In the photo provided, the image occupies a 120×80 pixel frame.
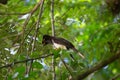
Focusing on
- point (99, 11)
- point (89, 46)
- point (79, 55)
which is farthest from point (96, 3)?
point (79, 55)

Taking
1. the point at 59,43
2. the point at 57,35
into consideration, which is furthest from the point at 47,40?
the point at 57,35

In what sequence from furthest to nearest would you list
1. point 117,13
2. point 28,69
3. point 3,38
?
1. point 117,13
2. point 3,38
3. point 28,69

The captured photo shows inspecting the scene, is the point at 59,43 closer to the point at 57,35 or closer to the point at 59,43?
the point at 59,43

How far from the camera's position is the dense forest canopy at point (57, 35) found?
203 centimetres

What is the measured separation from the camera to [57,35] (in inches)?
150

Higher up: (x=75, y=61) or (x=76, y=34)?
(x=75, y=61)

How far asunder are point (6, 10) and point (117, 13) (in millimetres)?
1287

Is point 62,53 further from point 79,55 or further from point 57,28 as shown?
point 57,28

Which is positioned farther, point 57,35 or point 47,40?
point 57,35

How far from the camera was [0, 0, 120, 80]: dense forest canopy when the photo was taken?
2025mm

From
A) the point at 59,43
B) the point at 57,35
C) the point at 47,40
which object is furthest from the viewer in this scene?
the point at 57,35

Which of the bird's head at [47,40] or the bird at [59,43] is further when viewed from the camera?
the bird's head at [47,40]

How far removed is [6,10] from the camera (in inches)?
142

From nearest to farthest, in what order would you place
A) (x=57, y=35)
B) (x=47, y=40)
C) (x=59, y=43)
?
(x=59, y=43) → (x=47, y=40) → (x=57, y=35)
